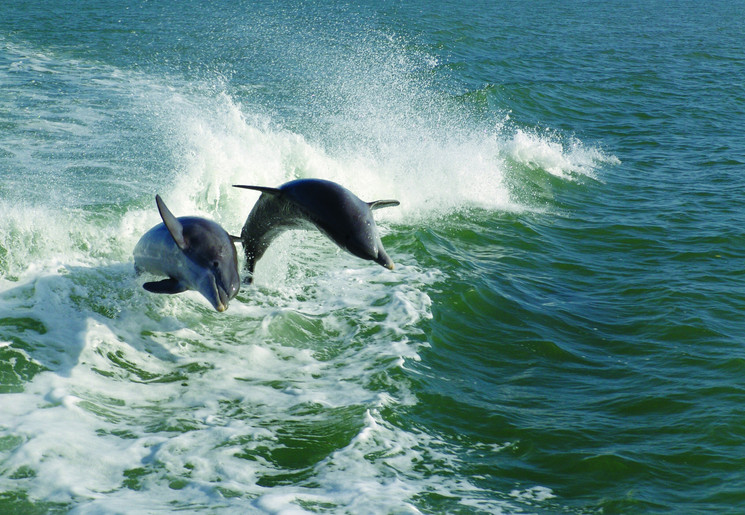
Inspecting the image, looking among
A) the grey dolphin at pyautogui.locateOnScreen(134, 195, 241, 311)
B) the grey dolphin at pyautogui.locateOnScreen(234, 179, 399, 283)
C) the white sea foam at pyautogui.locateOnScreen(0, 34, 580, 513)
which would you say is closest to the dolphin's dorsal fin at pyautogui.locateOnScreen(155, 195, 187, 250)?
the grey dolphin at pyautogui.locateOnScreen(134, 195, 241, 311)

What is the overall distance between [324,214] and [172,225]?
1634 millimetres

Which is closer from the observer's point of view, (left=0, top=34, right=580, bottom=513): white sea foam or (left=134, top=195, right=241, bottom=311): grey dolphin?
(left=0, top=34, right=580, bottom=513): white sea foam

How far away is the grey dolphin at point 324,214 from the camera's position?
7766mm

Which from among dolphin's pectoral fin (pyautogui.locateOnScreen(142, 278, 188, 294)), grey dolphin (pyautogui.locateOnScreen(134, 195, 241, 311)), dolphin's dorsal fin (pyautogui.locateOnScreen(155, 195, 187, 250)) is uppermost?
dolphin's dorsal fin (pyautogui.locateOnScreen(155, 195, 187, 250))

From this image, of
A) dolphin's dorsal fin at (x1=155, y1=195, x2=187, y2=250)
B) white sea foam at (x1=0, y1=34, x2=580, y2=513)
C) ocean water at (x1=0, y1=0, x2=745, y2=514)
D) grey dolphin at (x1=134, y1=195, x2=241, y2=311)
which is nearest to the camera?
white sea foam at (x1=0, y1=34, x2=580, y2=513)

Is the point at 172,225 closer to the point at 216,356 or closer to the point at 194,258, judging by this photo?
the point at 194,258

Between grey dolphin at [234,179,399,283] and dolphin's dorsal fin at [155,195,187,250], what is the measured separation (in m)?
0.80

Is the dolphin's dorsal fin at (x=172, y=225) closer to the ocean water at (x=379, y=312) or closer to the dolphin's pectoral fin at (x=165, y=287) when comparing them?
the dolphin's pectoral fin at (x=165, y=287)

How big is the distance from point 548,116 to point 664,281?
45.1ft

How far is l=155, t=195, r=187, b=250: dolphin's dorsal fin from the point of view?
301 inches

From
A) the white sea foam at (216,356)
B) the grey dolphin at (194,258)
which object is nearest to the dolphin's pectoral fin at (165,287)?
the grey dolphin at (194,258)

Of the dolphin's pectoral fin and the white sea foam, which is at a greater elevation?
the dolphin's pectoral fin

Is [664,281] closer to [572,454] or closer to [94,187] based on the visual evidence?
[572,454]

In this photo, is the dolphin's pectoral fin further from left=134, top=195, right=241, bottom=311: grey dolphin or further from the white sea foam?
the white sea foam
